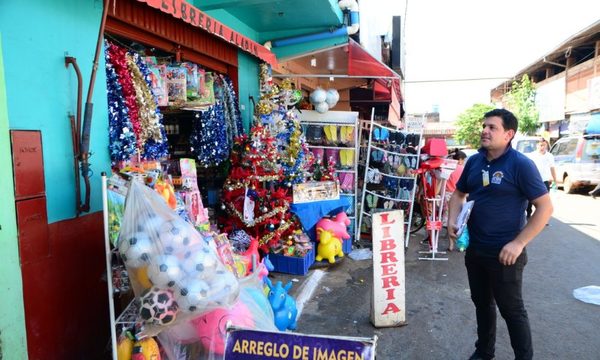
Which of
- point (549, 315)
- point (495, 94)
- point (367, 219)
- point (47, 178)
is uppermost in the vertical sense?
point (495, 94)

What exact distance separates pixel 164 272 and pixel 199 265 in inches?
7.9

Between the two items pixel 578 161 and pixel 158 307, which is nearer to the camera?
pixel 158 307

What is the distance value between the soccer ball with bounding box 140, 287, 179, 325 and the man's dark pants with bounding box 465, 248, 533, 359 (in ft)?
7.08

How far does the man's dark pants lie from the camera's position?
2.81 m

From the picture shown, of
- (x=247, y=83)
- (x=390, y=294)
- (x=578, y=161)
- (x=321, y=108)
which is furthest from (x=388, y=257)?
(x=578, y=161)

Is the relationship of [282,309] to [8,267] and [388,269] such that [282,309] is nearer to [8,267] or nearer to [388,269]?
[388,269]

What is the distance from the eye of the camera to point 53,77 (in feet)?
9.07

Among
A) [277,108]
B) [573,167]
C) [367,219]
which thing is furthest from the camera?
[573,167]

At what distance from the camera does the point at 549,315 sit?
424cm

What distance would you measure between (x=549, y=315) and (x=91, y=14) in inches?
202

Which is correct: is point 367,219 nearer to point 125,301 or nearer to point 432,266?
point 432,266

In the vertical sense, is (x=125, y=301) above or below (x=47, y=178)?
below

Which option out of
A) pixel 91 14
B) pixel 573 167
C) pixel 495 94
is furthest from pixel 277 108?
pixel 495 94

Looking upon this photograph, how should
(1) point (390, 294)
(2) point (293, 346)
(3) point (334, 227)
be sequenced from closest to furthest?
(2) point (293, 346)
(1) point (390, 294)
(3) point (334, 227)
